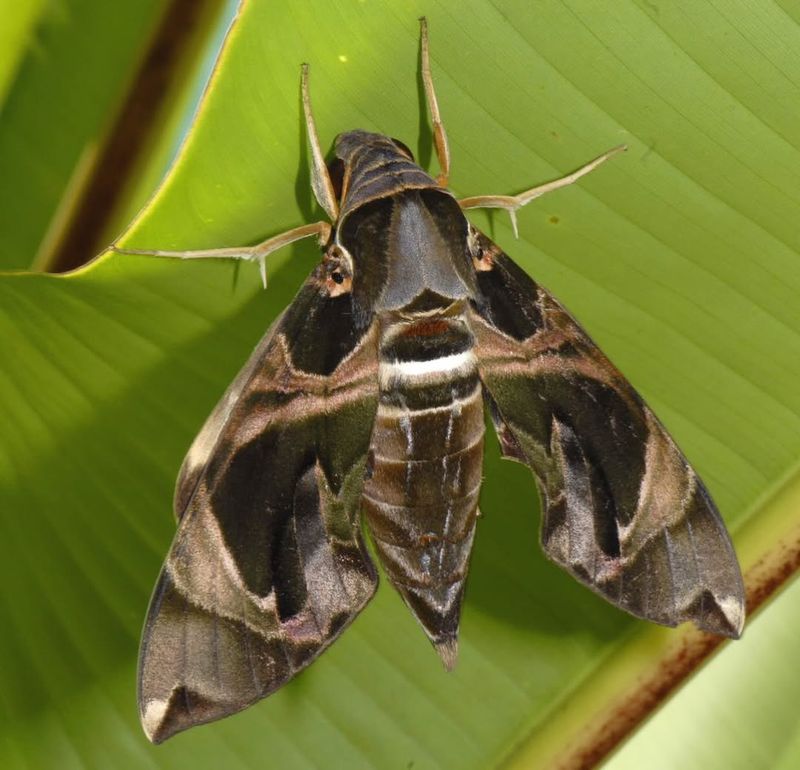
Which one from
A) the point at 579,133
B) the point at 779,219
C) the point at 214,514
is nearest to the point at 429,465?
the point at 214,514

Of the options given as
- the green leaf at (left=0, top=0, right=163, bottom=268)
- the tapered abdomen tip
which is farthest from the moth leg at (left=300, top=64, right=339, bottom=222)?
the tapered abdomen tip

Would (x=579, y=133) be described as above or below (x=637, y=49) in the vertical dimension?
below

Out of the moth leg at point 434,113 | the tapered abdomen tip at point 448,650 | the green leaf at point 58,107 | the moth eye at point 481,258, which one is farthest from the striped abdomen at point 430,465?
the green leaf at point 58,107

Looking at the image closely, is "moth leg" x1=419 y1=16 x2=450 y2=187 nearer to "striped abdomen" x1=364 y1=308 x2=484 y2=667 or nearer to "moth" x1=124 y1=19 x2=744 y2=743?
"moth" x1=124 y1=19 x2=744 y2=743

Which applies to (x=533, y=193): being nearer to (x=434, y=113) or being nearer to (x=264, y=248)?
(x=434, y=113)

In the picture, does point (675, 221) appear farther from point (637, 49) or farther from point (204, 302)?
point (204, 302)

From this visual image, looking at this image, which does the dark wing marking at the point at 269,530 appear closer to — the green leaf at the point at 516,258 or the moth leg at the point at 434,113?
the green leaf at the point at 516,258

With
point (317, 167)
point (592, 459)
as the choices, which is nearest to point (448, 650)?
point (592, 459)
